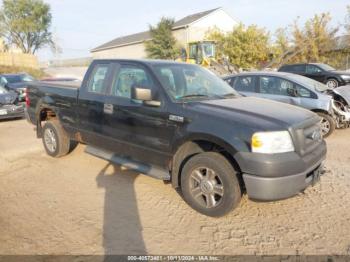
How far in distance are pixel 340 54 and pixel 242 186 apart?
116ft

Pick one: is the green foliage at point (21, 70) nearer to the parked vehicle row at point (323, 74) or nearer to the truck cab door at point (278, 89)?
the parked vehicle row at point (323, 74)

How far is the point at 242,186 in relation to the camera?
3.87m

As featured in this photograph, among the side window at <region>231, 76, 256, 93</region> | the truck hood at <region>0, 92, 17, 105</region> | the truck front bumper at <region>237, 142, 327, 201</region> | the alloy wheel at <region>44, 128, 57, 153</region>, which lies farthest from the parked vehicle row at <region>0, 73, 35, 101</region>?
the truck front bumper at <region>237, 142, 327, 201</region>

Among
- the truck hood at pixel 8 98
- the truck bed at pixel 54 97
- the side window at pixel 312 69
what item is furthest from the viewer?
the side window at pixel 312 69

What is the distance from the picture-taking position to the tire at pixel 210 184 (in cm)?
370

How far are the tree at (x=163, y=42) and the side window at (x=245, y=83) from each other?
36.1m

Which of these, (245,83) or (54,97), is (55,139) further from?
(245,83)

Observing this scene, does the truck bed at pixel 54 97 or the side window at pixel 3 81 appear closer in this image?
the truck bed at pixel 54 97

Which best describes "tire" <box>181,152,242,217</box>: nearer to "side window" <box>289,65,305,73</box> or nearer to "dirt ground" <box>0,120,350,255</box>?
"dirt ground" <box>0,120,350,255</box>

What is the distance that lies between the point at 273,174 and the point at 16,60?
3874 cm

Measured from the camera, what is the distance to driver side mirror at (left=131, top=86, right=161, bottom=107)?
417 cm

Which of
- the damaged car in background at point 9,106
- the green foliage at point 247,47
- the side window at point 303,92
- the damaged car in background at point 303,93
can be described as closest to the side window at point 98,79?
the damaged car in background at point 303,93

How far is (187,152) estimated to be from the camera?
412 centimetres

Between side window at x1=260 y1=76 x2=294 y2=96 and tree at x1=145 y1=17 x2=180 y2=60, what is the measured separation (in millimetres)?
36555
